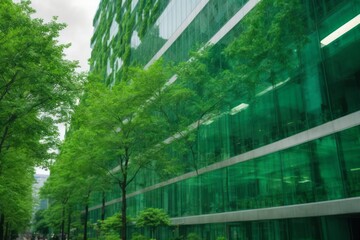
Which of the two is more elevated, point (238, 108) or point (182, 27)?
point (182, 27)

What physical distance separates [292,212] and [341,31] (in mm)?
9744

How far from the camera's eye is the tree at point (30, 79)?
→ 1661cm

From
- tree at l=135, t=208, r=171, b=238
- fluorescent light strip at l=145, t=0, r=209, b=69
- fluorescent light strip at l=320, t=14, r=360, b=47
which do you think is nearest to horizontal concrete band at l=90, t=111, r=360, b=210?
fluorescent light strip at l=320, t=14, r=360, b=47

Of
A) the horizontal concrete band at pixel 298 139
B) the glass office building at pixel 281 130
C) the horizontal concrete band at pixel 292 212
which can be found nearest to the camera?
the horizontal concrete band at pixel 292 212

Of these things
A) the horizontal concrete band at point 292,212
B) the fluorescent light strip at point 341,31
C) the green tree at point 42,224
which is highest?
the fluorescent light strip at point 341,31

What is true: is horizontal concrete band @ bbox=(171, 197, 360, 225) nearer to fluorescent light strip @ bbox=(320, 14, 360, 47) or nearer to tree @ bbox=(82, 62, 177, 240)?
tree @ bbox=(82, 62, 177, 240)

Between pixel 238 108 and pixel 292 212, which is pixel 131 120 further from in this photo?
pixel 292 212

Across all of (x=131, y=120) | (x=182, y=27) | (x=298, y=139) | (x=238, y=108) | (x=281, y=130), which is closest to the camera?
(x=298, y=139)

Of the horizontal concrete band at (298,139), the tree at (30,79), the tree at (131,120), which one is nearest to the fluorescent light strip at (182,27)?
the tree at (131,120)

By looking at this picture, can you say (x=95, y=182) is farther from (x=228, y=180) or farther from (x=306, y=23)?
(x=306, y=23)

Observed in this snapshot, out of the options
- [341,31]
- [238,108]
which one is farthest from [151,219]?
[341,31]

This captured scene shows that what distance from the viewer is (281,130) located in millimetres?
21594

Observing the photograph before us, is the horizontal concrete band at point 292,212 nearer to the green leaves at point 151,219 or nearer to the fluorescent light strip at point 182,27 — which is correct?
the green leaves at point 151,219

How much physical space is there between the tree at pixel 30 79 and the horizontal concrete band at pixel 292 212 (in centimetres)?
1298
